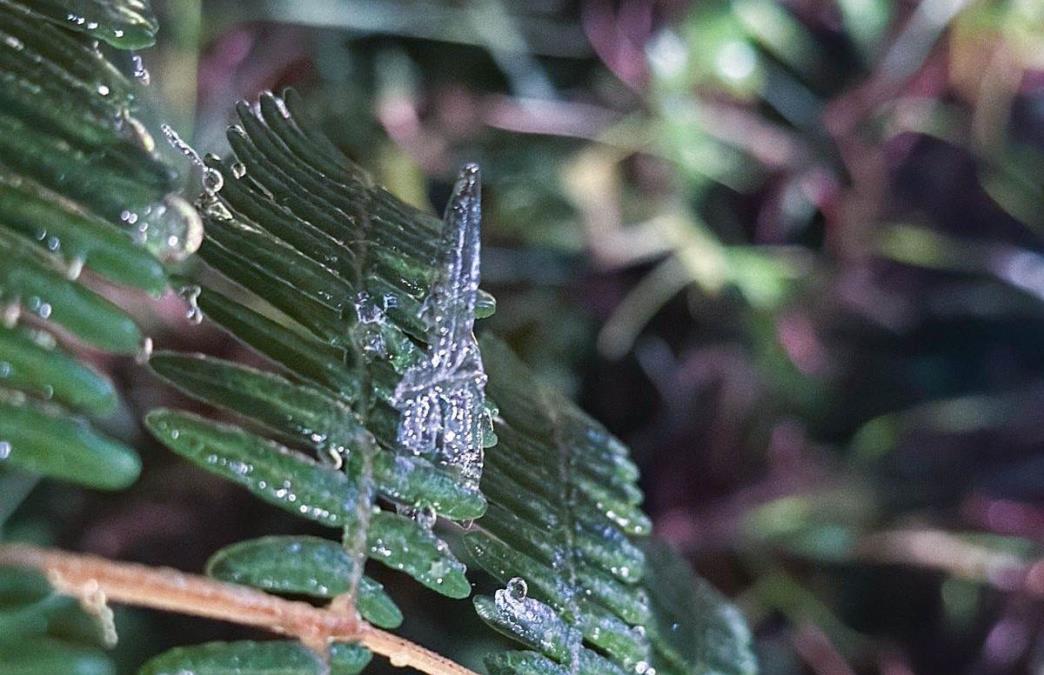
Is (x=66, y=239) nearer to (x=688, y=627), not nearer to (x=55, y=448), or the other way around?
(x=55, y=448)

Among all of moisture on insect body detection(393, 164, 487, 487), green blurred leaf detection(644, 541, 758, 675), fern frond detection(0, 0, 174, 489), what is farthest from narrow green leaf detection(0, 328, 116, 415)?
green blurred leaf detection(644, 541, 758, 675)

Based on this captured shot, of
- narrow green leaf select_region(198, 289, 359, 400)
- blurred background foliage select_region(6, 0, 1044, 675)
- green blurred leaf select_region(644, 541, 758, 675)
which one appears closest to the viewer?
narrow green leaf select_region(198, 289, 359, 400)

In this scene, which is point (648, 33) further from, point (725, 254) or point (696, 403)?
point (696, 403)

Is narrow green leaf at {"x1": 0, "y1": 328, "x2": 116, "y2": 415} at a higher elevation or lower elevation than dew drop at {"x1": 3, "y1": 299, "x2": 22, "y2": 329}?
lower

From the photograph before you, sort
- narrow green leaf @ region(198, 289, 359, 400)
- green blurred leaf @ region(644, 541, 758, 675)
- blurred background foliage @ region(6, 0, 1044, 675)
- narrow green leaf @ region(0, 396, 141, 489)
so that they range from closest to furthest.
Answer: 1. narrow green leaf @ region(0, 396, 141, 489)
2. narrow green leaf @ region(198, 289, 359, 400)
3. green blurred leaf @ region(644, 541, 758, 675)
4. blurred background foliage @ region(6, 0, 1044, 675)

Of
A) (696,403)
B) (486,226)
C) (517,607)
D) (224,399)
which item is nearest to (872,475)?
(696,403)

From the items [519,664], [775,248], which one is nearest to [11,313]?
[519,664]

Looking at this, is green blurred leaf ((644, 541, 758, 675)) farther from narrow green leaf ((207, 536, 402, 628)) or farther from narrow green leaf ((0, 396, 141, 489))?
narrow green leaf ((0, 396, 141, 489))

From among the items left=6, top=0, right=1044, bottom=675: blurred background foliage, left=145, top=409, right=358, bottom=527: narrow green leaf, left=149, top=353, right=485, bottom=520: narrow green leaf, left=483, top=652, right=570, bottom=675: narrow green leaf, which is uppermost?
left=6, top=0, right=1044, bottom=675: blurred background foliage
